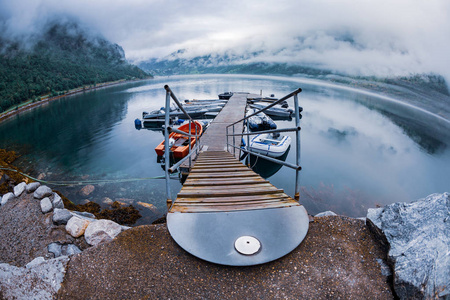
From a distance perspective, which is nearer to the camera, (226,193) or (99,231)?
(226,193)

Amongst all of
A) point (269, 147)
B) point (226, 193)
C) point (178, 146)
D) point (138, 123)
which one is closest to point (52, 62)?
point (138, 123)

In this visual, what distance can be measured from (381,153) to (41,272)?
1024 inches

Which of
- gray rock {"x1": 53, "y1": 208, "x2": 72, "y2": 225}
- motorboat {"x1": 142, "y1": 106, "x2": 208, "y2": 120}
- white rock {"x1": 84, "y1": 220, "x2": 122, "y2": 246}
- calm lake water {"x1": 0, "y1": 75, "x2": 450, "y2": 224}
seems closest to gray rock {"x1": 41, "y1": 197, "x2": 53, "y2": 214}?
gray rock {"x1": 53, "y1": 208, "x2": 72, "y2": 225}

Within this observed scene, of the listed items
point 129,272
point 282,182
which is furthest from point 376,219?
point 282,182

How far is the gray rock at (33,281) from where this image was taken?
6.37 ft

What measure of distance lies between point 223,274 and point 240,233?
41 centimetres

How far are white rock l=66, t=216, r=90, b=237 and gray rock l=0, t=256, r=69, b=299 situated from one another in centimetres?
285

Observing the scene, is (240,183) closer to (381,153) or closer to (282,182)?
(282,182)

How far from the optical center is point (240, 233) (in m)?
2.16

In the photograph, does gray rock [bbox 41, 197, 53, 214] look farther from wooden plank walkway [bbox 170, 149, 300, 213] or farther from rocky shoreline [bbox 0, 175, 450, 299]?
wooden plank walkway [bbox 170, 149, 300, 213]

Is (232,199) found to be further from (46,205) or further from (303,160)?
(303,160)

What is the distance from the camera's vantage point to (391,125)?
114 ft

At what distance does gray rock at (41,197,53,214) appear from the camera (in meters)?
5.37

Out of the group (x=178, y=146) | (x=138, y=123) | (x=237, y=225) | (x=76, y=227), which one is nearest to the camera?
(x=237, y=225)
